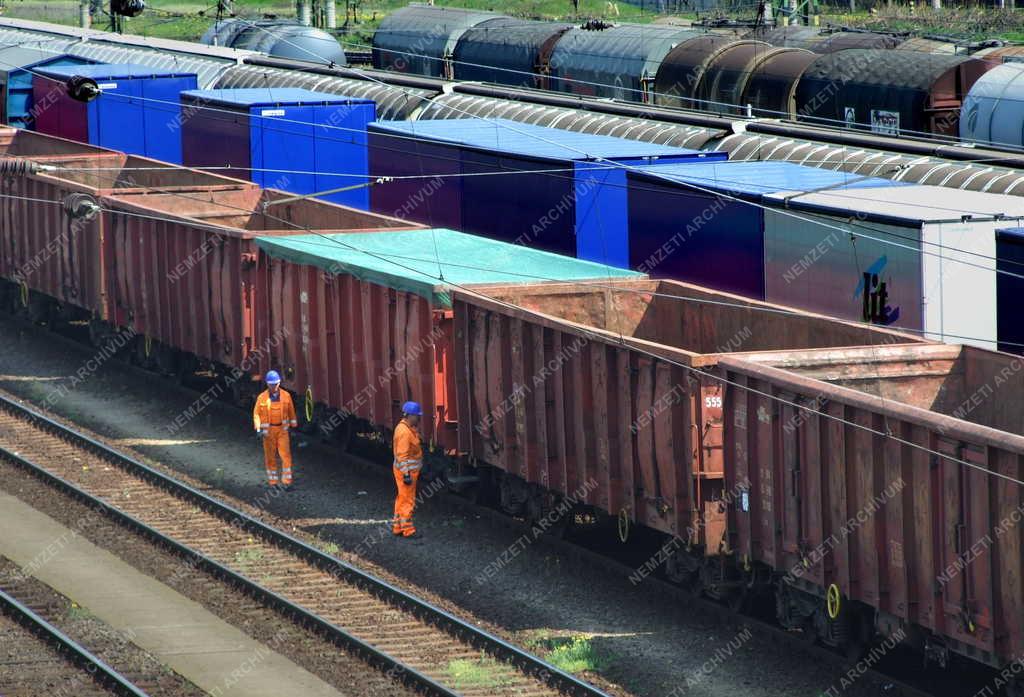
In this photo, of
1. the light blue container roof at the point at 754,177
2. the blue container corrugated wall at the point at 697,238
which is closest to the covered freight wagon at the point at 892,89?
the light blue container roof at the point at 754,177

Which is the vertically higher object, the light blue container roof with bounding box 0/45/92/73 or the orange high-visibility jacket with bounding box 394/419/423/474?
the light blue container roof with bounding box 0/45/92/73

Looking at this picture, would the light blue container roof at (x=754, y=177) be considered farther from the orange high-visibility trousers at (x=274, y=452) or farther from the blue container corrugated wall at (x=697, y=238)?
the orange high-visibility trousers at (x=274, y=452)

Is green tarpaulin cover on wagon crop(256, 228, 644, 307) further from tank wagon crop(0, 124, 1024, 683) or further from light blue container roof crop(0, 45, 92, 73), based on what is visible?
light blue container roof crop(0, 45, 92, 73)

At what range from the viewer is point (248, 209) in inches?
994

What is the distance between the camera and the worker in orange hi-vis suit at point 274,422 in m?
19.0

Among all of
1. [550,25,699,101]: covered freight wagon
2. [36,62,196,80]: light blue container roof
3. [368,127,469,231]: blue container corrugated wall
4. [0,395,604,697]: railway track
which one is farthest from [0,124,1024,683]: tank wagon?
[550,25,699,101]: covered freight wagon

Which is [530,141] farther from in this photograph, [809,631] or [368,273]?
[809,631]

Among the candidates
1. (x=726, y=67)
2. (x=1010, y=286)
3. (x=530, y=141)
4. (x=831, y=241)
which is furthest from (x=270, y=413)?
(x=726, y=67)

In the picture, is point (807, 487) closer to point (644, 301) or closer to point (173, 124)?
point (644, 301)

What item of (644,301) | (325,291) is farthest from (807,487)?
(325,291)

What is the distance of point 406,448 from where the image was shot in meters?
16.9

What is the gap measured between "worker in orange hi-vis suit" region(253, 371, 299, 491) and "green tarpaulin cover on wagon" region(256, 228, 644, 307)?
159 cm

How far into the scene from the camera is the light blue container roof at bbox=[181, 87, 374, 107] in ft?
99.6

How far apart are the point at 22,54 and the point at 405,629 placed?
31.7 metres
